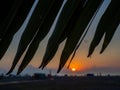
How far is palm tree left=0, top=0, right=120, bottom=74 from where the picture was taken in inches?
41.4

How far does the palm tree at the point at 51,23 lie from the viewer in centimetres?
105

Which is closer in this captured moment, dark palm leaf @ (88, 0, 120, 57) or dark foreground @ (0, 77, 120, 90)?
dark palm leaf @ (88, 0, 120, 57)

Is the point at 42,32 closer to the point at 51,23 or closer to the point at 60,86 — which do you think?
the point at 51,23

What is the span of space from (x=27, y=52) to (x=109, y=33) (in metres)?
0.30

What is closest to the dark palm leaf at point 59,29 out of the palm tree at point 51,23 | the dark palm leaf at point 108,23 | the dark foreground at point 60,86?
the palm tree at point 51,23

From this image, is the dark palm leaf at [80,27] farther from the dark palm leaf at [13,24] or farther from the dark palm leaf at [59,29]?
the dark palm leaf at [13,24]

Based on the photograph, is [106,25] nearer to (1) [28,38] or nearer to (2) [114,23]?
(2) [114,23]

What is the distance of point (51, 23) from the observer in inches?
43.5

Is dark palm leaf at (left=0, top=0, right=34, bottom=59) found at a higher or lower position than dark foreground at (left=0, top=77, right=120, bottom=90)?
lower

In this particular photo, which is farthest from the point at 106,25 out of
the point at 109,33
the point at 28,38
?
the point at 28,38

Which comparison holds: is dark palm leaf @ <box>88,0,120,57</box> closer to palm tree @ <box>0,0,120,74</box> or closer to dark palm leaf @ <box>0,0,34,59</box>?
palm tree @ <box>0,0,120,74</box>

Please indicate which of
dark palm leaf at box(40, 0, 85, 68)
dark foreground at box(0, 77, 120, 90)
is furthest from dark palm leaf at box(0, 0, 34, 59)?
dark foreground at box(0, 77, 120, 90)

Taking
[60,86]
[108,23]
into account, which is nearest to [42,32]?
[108,23]

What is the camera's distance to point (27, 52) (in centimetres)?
108
